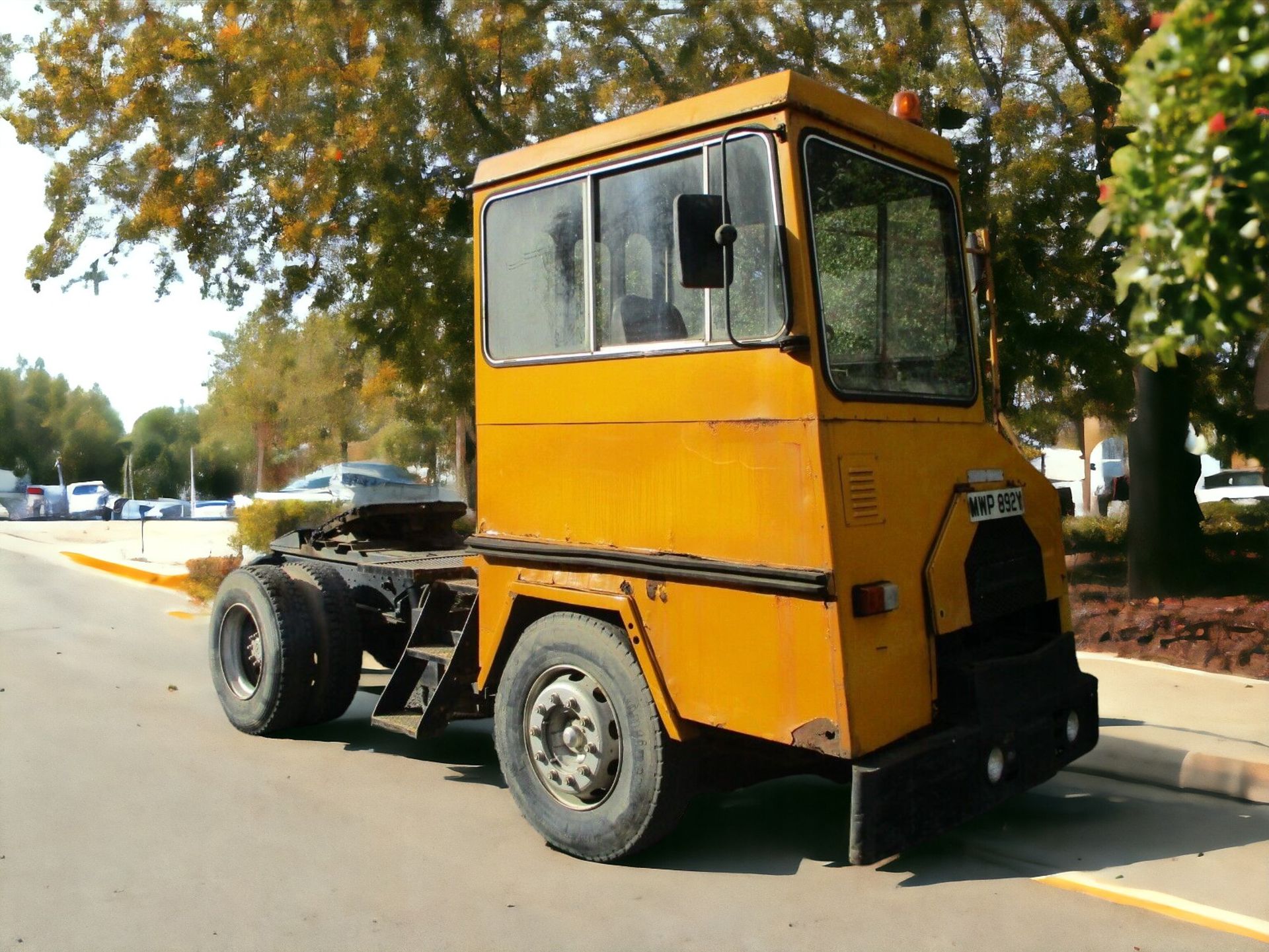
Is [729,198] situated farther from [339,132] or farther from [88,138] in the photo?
[88,138]

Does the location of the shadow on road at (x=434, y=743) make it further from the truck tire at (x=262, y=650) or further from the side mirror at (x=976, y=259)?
the side mirror at (x=976, y=259)

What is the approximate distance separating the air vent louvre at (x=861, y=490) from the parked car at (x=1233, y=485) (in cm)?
3059

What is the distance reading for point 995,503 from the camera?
505 centimetres

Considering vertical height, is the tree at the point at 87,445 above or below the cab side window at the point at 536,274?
above

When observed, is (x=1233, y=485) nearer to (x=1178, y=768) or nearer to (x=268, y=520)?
(x=268, y=520)

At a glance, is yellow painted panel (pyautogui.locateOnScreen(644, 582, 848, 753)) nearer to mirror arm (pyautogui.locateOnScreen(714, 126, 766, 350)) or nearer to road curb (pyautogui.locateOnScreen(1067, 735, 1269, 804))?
mirror arm (pyautogui.locateOnScreen(714, 126, 766, 350))

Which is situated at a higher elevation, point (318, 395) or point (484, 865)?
point (318, 395)

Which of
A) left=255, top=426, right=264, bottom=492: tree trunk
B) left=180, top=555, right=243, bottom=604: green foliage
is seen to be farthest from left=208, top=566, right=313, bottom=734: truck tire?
left=255, top=426, right=264, bottom=492: tree trunk

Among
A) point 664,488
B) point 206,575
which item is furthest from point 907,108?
point 206,575

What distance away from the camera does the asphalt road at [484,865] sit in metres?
4.20

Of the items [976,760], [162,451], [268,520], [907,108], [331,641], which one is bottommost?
[976,760]

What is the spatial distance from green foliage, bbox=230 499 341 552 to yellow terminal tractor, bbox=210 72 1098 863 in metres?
11.2

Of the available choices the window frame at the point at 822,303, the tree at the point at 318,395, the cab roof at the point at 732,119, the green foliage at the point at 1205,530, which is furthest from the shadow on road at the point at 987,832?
the tree at the point at 318,395

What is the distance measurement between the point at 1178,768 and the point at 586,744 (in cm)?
324
